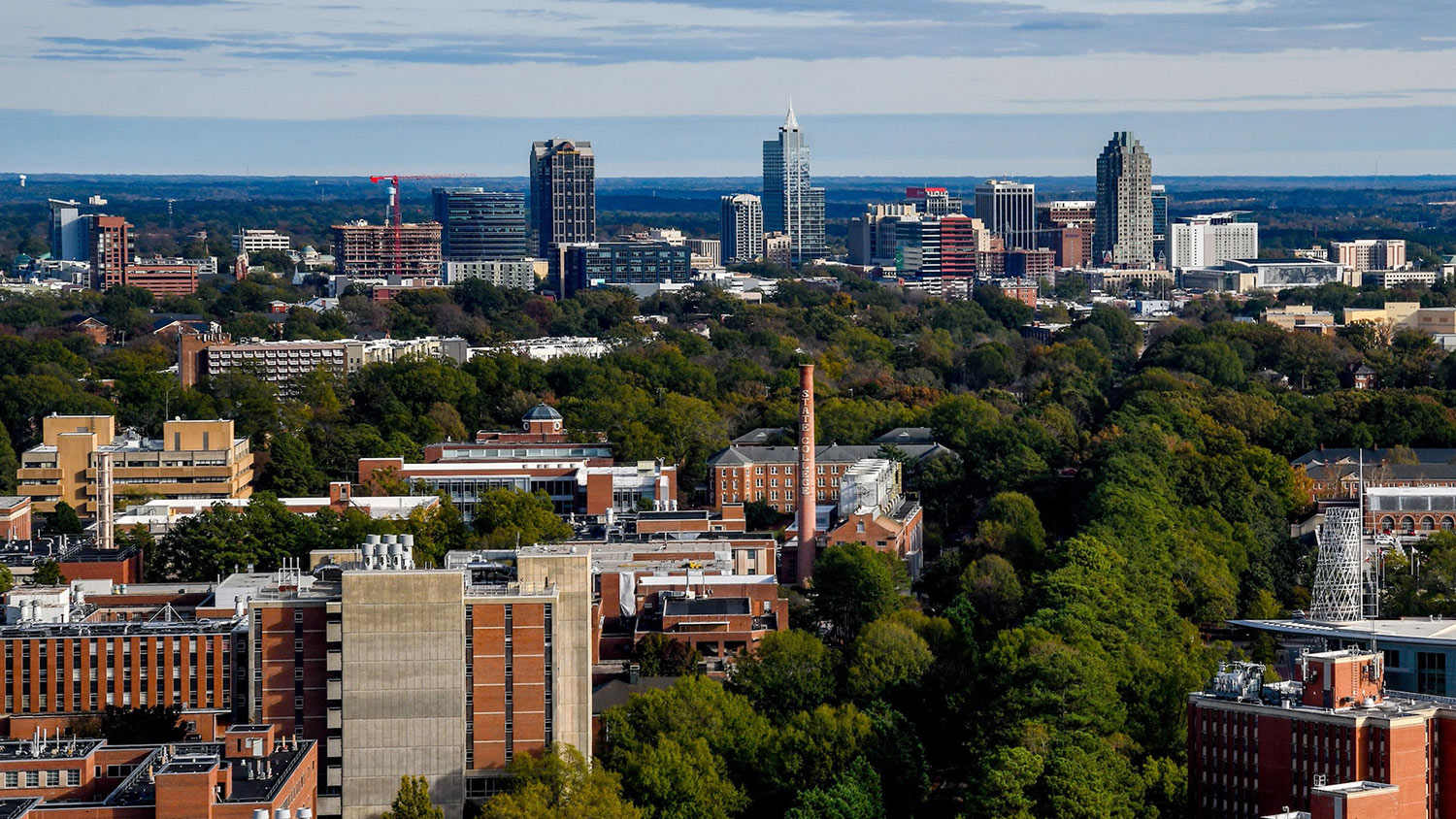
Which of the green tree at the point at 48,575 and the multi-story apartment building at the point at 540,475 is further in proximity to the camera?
the multi-story apartment building at the point at 540,475

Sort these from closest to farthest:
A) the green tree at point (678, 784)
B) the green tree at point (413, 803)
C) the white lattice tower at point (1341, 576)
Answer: the green tree at point (413, 803), the green tree at point (678, 784), the white lattice tower at point (1341, 576)

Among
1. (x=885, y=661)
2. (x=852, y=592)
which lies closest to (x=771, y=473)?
(x=852, y=592)

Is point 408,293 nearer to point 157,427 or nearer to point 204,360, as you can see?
point 204,360

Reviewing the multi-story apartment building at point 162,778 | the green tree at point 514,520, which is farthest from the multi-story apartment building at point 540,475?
the multi-story apartment building at point 162,778

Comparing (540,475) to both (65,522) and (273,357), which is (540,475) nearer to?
(65,522)

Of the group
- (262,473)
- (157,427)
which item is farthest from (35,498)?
(157,427)

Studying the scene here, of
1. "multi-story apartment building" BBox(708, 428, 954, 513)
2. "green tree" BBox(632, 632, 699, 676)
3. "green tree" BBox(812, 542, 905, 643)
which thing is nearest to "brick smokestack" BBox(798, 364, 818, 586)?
"green tree" BBox(812, 542, 905, 643)

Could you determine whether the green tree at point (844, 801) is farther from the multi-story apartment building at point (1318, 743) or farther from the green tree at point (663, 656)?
the green tree at point (663, 656)
